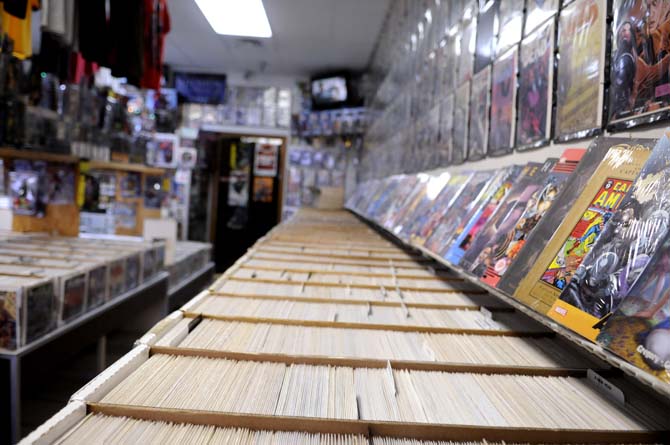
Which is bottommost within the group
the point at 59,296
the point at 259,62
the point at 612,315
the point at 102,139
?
the point at 59,296

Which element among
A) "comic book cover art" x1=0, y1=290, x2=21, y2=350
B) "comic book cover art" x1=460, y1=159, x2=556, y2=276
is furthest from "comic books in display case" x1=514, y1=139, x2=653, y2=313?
"comic book cover art" x1=0, y1=290, x2=21, y2=350

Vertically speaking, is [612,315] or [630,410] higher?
[612,315]

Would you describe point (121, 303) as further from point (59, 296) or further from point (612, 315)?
point (612, 315)

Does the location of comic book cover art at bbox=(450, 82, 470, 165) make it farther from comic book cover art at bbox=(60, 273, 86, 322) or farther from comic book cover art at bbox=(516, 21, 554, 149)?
comic book cover art at bbox=(60, 273, 86, 322)

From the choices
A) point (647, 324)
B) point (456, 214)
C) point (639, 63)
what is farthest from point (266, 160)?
point (647, 324)

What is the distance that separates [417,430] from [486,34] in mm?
1852

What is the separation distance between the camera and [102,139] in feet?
12.8

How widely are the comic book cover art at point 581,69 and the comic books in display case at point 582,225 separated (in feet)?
1.02

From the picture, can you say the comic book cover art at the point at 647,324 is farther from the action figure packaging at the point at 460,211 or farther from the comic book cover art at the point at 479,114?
the comic book cover art at the point at 479,114

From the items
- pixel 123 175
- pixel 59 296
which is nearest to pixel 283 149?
pixel 123 175

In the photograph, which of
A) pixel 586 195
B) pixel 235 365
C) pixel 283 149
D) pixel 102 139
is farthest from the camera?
pixel 283 149

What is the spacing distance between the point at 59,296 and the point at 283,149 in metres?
6.10

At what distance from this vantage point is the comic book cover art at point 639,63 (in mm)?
919

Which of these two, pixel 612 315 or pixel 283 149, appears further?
pixel 283 149
